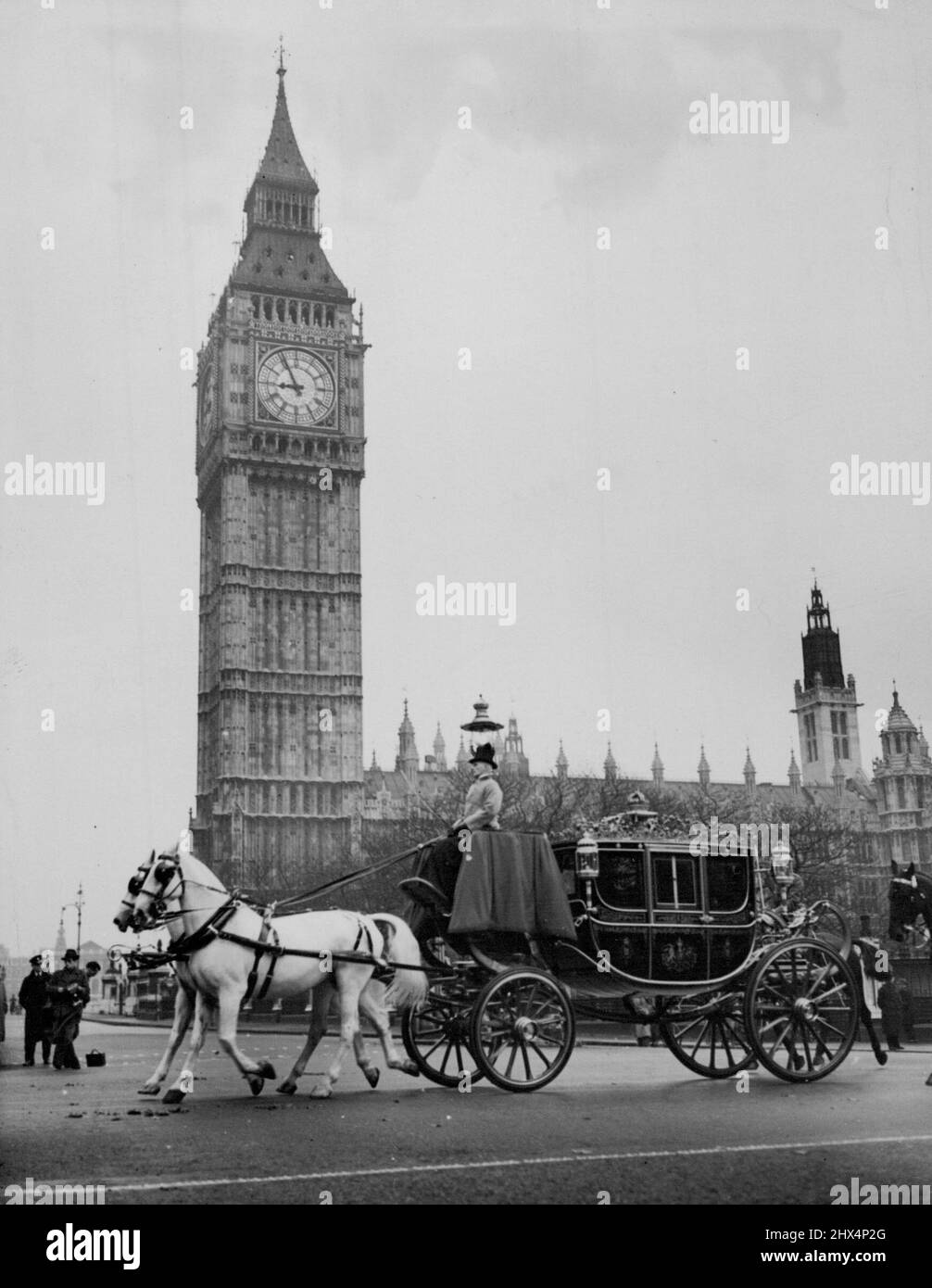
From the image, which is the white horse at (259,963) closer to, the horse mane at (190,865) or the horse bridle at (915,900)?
the horse mane at (190,865)

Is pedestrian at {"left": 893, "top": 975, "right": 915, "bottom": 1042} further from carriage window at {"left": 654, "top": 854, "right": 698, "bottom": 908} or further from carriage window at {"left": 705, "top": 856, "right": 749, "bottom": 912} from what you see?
carriage window at {"left": 654, "top": 854, "right": 698, "bottom": 908}

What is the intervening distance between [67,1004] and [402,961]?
4.57 m

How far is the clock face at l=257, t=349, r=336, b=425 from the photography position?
115ft

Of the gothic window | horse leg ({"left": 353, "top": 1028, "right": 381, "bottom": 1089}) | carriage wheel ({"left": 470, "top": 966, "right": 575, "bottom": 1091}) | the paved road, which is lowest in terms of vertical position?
the paved road

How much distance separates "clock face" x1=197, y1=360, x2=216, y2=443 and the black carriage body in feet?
73.7

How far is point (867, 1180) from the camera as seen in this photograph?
7.31 m

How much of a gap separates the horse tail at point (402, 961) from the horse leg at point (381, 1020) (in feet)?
0.27

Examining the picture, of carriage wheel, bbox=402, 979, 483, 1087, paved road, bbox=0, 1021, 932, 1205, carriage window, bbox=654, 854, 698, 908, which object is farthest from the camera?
carriage window, bbox=654, 854, 698, 908

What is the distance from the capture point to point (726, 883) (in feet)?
34.4

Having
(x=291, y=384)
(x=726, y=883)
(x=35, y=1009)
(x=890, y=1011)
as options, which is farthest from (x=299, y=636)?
(x=726, y=883)

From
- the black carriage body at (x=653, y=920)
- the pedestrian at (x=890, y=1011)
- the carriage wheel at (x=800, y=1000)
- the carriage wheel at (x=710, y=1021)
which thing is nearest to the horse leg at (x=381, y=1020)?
the black carriage body at (x=653, y=920)

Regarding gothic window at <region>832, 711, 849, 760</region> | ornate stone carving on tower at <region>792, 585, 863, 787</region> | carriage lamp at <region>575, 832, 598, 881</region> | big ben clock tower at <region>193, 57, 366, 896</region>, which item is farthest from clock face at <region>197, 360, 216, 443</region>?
carriage lamp at <region>575, 832, 598, 881</region>
